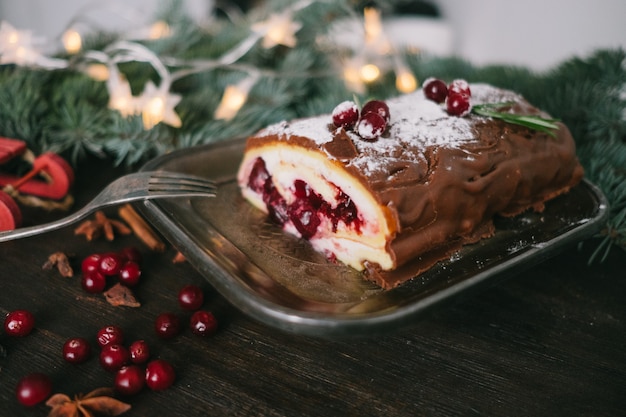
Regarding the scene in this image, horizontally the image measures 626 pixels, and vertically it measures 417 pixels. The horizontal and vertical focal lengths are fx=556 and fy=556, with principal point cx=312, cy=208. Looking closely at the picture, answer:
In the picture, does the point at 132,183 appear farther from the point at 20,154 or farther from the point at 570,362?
the point at 570,362

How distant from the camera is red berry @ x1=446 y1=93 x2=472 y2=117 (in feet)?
5.08

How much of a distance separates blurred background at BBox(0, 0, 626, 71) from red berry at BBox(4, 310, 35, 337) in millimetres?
1864

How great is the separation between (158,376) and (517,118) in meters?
1.15

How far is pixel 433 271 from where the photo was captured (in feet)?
4.42

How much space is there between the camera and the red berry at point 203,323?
48.9 inches

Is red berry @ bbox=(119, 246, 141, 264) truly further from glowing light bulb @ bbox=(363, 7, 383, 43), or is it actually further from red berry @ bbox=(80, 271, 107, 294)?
glowing light bulb @ bbox=(363, 7, 383, 43)

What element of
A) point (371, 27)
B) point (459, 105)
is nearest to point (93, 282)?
point (459, 105)

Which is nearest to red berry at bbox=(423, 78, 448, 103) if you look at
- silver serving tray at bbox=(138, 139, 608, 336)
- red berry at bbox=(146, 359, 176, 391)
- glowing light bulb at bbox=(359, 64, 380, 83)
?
silver serving tray at bbox=(138, 139, 608, 336)

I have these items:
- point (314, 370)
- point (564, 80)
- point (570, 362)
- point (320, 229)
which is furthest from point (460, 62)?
point (314, 370)

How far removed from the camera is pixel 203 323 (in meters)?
1.24

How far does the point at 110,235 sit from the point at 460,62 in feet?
5.95

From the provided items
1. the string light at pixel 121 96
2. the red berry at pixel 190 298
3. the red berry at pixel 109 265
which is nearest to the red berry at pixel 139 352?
the red berry at pixel 190 298

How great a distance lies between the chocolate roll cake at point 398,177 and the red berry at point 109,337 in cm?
54

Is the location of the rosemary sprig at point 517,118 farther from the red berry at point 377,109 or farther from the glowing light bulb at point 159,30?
the glowing light bulb at point 159,30
